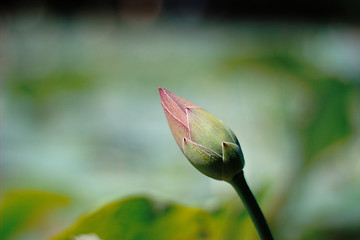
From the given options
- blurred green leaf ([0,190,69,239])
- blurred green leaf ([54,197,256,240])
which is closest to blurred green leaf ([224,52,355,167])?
blurred green leaf ([54,197,256,240])

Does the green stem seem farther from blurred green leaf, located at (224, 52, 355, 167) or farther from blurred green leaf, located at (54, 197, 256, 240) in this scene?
blurred green leaf, located at (224, 52, 355, 167)

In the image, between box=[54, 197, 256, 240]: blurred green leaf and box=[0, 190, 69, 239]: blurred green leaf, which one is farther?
box=[0, 190, 69, 239]: blurred green leaf

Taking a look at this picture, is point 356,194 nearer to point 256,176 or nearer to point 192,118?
point 256,176

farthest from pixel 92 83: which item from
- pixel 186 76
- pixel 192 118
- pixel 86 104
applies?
pixel 192 118

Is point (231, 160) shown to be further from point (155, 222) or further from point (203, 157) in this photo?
point (155, 222)

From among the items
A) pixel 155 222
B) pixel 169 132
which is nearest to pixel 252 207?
pixel 155 222

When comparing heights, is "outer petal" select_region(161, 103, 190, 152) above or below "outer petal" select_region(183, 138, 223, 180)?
above

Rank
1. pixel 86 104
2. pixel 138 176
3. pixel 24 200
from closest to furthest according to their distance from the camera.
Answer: pixel 24 200
pixel 138 176
pixel 86 104
